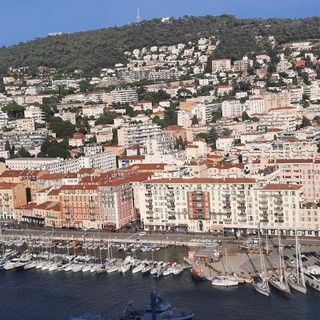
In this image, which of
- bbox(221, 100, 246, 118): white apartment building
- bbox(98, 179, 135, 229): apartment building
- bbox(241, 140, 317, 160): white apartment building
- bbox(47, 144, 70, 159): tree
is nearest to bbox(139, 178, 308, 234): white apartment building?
bbox(98, 179, 135, 229): apartment building

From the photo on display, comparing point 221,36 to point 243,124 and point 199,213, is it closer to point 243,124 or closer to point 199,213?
point 243,124

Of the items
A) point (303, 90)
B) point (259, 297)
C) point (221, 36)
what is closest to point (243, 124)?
point (303, 90)

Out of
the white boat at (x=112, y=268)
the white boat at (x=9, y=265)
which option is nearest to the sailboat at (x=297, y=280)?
the white boat at (x=112, y=268)

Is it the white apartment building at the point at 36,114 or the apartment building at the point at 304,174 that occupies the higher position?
the white apartment building at the point at 36,114

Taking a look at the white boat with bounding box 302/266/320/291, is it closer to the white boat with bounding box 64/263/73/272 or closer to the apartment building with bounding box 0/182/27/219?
the white boat with bounding box 64/263/73/272

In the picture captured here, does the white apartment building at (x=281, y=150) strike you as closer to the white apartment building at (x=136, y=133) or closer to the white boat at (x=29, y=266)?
the white apartment building at (x=136, y=133)

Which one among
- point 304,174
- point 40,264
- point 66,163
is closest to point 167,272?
point 40,264

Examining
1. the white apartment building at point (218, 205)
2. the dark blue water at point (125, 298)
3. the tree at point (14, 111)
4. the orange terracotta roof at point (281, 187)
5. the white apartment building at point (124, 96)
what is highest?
the white apartment building at point (124, 96)
